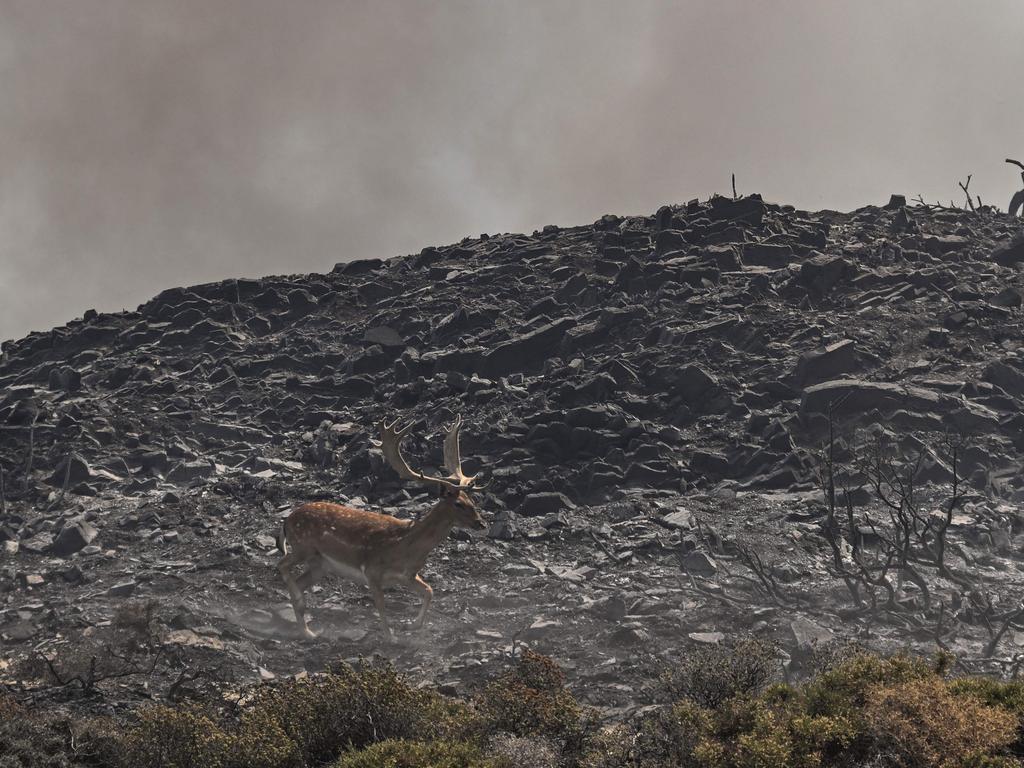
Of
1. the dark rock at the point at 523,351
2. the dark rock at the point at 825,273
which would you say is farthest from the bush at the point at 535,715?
the dark rock at the point at 825,273

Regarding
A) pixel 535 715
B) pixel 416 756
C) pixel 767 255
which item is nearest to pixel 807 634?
pixel 535 715

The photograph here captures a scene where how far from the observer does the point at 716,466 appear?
101 feet

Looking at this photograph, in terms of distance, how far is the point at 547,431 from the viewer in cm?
3388

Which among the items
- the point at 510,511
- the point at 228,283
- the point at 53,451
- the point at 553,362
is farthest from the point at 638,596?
Answer: the point at 228,283

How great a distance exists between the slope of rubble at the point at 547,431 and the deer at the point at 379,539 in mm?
970

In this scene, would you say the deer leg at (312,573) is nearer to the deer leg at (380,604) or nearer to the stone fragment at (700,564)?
the deer leg at (380,604)

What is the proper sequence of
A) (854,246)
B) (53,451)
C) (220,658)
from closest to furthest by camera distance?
(220,658)
(53,451)
(854,246)

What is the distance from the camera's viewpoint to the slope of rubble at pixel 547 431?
1728 centimetres

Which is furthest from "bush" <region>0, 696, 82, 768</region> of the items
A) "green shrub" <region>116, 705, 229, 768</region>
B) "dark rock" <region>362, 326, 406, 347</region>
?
"dark rock" <region>362, 326, 406, 347</region>

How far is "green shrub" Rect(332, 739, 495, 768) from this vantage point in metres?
7.88

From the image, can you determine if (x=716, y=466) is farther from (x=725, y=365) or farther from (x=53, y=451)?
(x=53, y=451)

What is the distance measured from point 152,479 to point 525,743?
96.0ft

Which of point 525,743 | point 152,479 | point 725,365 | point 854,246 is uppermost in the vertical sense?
point 854,246

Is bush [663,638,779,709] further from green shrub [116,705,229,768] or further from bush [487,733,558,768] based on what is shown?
green shrub [116,705,229,768]
